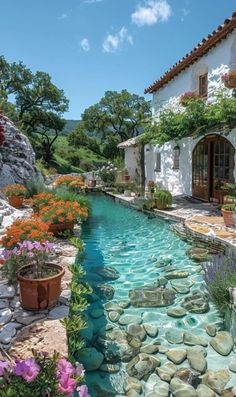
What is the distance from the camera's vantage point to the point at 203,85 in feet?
40.9

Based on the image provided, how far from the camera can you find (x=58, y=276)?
3732 millimetres

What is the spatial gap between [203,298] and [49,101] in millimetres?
30319

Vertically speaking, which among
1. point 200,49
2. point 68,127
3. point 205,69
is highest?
point 68,127

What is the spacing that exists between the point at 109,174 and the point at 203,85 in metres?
10.4

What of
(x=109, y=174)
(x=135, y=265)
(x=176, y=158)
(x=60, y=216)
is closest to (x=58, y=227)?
(x=60, y=216)

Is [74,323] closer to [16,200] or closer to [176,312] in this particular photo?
[176,312]

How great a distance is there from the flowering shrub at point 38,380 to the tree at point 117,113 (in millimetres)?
30852

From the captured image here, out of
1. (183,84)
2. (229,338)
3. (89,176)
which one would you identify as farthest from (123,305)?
(89,176)

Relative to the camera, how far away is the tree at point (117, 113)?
31844 mm

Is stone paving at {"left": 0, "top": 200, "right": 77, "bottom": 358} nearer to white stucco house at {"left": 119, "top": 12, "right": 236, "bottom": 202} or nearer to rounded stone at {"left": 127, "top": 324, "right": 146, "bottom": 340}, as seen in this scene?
rounded stone at {"left": 127, "top": 324, "right": 146, "bottom": 340}

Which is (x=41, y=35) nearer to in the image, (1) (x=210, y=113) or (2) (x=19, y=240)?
(1) (x=210, y=113)

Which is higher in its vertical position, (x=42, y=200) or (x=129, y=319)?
(x=42, y=200)

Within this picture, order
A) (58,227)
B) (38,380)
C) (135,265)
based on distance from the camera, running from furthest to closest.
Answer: (58,227) → (135,265) → (38,380)

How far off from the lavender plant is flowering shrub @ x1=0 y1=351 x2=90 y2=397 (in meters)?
2.95
